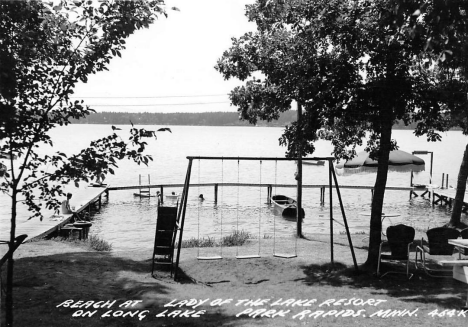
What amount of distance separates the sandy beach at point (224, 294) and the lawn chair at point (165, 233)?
444 mm

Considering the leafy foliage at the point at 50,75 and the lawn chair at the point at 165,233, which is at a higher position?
the leafy foliage at the point at 50,75

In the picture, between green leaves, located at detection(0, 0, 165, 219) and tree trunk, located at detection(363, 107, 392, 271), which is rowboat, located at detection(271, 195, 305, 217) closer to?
tree trunk, located at detection(363, 107, 392, 271)

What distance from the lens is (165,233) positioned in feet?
41.0

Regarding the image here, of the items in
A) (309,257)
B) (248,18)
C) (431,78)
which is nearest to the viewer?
(431,78)

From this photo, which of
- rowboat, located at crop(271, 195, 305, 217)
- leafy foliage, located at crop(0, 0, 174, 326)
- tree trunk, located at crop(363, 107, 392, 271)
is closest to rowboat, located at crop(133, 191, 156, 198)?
rowboat, located at crop(271, 195, 305, 217)

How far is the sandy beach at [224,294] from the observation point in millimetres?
7914

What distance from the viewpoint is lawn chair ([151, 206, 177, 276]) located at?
12.2m

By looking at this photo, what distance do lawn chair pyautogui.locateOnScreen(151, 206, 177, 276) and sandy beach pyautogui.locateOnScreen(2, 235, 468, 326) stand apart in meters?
0.44

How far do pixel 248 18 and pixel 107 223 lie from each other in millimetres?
21985

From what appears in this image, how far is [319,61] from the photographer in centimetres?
1105

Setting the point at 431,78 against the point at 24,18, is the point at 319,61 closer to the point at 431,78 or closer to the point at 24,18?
the point at 431,78

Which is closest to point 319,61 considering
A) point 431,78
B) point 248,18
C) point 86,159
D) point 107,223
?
point 431,78

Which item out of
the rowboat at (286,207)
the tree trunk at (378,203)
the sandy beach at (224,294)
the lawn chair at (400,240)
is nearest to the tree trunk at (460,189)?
the sandy beach at (224,294)

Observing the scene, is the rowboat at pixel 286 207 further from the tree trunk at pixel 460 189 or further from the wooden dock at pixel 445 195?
the tree trunk at pixel 460 189
